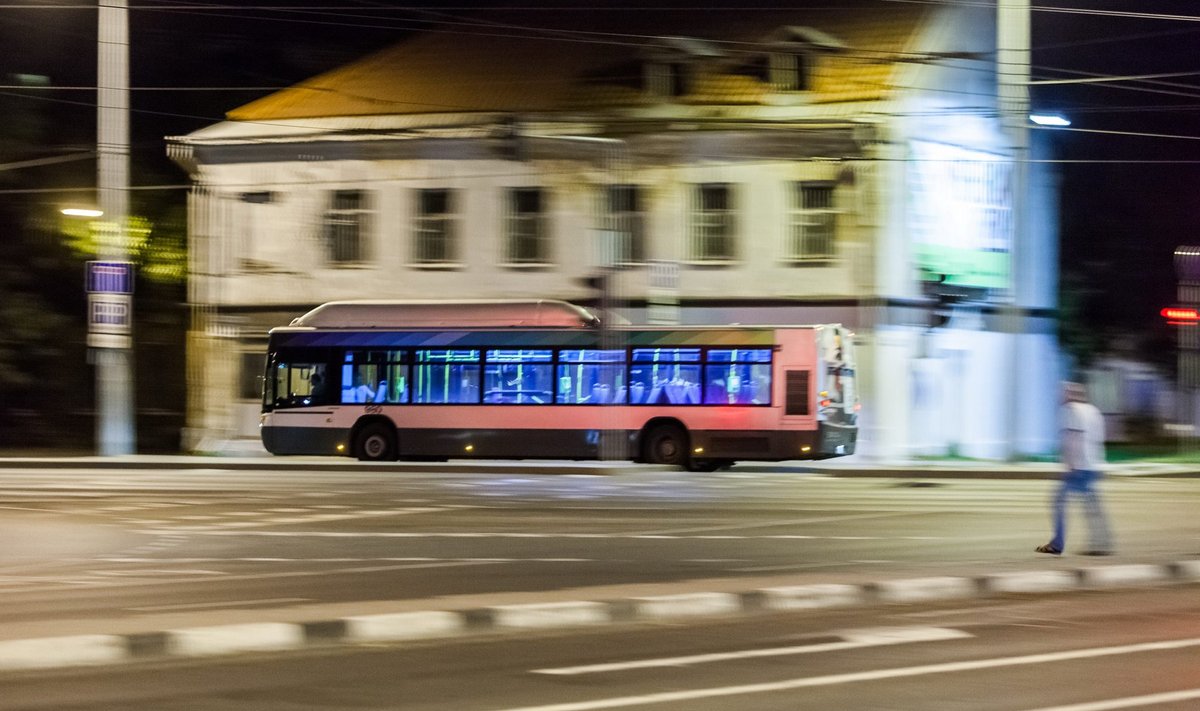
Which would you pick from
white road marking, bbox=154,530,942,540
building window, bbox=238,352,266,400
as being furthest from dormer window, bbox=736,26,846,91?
white road marking, bbox=154,530,942,540

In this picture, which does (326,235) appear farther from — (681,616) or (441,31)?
(681,616)

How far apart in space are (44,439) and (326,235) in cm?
1007

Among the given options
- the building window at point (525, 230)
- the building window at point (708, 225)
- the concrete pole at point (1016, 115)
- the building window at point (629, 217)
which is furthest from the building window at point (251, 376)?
the concrete pole at point (1016, 115)

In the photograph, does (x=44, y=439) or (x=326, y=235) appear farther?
(x=44, y=439)

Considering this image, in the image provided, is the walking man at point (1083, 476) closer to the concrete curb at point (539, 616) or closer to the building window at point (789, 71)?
the concrete curb at point (539, 616)

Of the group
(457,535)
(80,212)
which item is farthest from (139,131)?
(457,535)

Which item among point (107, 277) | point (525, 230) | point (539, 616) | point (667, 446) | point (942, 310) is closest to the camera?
point (539, 616)

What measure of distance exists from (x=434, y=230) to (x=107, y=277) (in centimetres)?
845

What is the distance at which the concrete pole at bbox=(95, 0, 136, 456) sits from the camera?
1283 inches

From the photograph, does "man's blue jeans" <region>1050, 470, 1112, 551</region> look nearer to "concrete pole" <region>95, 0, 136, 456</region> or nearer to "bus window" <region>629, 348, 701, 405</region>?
"bus window" <region>629, 348, 701, 405</region>

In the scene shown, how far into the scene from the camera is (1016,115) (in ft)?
104

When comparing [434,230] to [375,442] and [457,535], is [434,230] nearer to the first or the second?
[375,442]

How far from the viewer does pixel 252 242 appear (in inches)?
1529

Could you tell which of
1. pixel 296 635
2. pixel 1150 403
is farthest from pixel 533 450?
pixel 1150 403
